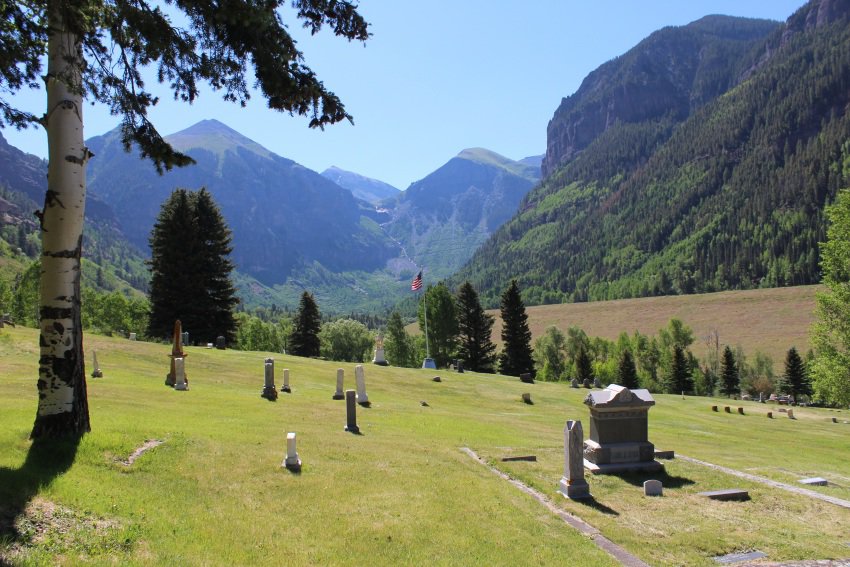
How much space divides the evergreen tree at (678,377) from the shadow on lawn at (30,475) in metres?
78.4

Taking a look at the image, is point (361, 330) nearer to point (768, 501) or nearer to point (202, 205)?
point (202, 205)

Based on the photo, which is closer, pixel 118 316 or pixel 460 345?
Answer: pixel 460 345

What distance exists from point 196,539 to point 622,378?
236 feet

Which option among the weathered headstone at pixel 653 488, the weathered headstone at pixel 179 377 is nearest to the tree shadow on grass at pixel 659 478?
the weathered headstone at pixel 653 488

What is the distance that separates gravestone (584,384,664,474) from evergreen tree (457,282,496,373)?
2071 inches

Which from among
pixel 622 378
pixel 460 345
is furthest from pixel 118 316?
pixel 622 378

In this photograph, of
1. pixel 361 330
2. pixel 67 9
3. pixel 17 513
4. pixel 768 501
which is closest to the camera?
pixel 17 513

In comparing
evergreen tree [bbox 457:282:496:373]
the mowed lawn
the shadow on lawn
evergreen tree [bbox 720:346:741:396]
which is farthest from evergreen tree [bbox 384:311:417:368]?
the shadow on lawn

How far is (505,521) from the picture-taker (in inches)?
396

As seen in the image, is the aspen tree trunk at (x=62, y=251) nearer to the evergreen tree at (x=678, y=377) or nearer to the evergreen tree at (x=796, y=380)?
the evergreen tree at (x=678, y=377)

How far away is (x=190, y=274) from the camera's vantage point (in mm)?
46094

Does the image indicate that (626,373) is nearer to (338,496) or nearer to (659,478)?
(659,478)

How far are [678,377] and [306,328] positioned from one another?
50476 millimetres

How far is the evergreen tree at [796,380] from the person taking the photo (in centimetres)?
7006
